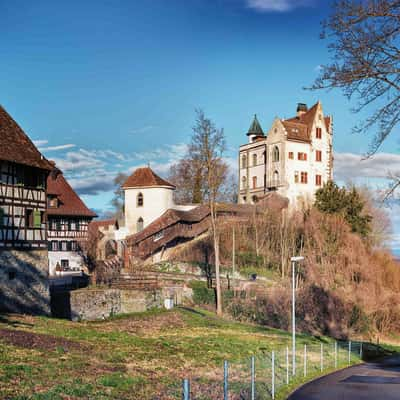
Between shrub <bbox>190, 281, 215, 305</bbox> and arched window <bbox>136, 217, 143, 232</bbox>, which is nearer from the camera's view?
shrub <bbox>190, 281, 215, 305</bbox>

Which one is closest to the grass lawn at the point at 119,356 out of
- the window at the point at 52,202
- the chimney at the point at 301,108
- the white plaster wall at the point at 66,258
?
the white plaster wall at the point at 66,258

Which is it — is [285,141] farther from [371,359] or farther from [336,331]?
[371,359]

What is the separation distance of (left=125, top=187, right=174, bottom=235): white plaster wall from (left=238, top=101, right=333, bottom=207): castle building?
13.7 metres

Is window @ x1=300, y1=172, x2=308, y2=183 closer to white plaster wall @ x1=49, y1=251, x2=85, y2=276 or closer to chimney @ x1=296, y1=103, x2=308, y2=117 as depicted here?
chimney @ x1=296, y1=103, x2=308, y2=117

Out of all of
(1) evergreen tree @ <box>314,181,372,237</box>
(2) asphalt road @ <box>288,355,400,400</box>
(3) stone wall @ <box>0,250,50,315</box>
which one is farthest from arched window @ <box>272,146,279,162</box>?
(2) asphalt road @ <box>288,355,400,400</box>

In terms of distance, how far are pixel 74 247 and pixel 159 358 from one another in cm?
3330

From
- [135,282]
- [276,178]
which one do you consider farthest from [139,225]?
[135,282]

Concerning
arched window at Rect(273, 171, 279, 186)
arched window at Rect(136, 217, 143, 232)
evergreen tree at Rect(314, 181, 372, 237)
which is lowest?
arched window at Rect(136, 217, 143, 232)

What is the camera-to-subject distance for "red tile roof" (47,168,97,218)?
1998 inches

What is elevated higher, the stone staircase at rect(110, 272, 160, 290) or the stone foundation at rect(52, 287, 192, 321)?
the stone staircase at rect(110, 272, 160, 290)

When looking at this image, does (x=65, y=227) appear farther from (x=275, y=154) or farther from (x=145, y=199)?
(x=275, y=154)

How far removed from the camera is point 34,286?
31516 mm

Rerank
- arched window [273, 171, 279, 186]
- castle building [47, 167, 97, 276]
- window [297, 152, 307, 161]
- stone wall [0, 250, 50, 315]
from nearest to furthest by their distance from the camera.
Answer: stone wall [0, 250, 50, 315]
castle building [47, 167, 97, 276]
arched window [273, 171, 279, 186]
window [297, 152, 307, 161]

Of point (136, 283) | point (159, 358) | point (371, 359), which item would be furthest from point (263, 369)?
point (136, 283)
